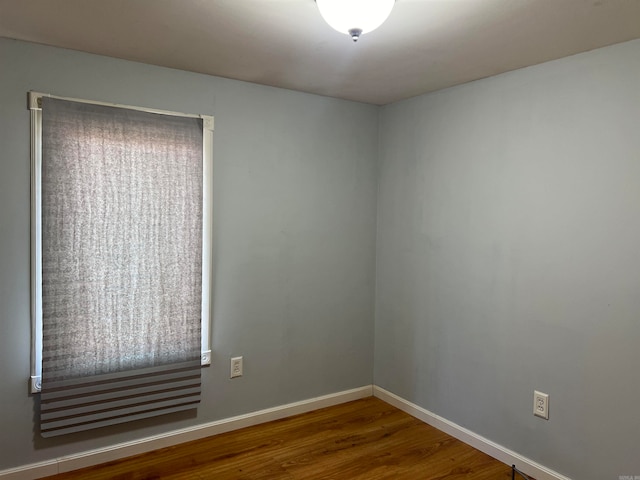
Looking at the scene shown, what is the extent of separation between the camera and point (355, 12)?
161 centimetres

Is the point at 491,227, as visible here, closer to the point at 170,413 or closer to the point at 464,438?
the point at 464,438

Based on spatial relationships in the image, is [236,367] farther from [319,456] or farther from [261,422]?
[319,456]

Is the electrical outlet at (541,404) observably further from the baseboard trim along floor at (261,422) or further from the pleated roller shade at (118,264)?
the pleated roller shade at (118,264)

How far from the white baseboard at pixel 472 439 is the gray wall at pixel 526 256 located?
4 cm

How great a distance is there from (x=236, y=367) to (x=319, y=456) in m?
0.74

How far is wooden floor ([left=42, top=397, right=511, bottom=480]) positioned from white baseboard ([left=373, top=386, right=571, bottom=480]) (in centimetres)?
4

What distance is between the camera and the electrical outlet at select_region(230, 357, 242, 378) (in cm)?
295

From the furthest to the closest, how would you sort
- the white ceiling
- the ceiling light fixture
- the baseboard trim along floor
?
1. the baseboard trim along floor
2. the white ceiling
3. the ceiling light fixture

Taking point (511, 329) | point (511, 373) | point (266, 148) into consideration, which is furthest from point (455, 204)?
point (266, 148)

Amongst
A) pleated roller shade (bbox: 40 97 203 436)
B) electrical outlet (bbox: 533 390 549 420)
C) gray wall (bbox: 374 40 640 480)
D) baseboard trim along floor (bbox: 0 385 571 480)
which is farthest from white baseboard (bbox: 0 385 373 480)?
electrical outlet (bbox: 533 390 549 420)

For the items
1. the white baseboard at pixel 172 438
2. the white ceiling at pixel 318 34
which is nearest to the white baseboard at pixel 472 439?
the white baseboard at pixel 172 438

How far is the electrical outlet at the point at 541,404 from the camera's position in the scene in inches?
95.4

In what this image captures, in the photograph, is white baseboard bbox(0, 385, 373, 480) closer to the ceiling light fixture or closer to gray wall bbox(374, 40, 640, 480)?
gray wall bbox(374, 40, 640, 480)

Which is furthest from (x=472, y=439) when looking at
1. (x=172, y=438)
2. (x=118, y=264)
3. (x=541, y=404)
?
(x=118, y=264)
